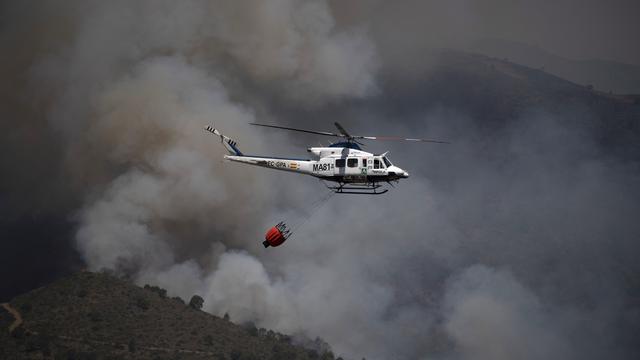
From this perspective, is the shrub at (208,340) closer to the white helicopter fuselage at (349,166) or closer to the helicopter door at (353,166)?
the white helicopter fuselage at (349,166)

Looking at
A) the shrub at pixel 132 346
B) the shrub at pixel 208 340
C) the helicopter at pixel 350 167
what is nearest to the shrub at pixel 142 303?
the shrub at pixel 208 340

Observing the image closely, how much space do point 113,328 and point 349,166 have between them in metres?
54.5

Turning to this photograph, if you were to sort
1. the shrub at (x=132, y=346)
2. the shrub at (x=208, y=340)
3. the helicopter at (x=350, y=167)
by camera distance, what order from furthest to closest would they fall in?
1. the shrub at (x=208, y=340)
2. the shrub at (x=132, y=346)
3. the helicopter at (x=350, y=167)

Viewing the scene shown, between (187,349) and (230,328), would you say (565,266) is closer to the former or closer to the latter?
(230,328)

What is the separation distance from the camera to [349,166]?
70625 millimetres

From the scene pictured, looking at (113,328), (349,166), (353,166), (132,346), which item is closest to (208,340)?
(132,346)

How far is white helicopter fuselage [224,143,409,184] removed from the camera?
6969 cm

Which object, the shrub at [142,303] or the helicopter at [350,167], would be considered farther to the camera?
the shrub at [142,303]

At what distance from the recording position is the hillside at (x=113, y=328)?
108m

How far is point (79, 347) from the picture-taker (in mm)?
108750

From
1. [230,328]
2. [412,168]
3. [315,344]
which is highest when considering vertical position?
[412,168]

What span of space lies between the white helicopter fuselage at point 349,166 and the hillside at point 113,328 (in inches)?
1879

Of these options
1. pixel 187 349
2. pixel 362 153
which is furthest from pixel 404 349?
pixel 362 153

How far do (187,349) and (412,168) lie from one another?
295 ft
